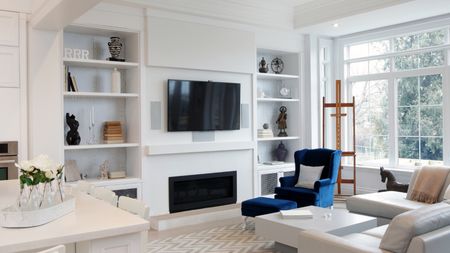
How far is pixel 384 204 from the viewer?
15.0 feet

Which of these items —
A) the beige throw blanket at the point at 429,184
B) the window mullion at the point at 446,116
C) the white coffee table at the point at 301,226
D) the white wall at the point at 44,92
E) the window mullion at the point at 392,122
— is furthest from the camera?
the window mullion at the point at 392,122

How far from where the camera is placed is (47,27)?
14.0 feet

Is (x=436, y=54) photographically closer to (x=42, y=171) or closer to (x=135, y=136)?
(x=135, y=136)

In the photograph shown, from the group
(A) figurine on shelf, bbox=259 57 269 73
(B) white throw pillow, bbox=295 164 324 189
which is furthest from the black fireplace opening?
(A) figurine on shelf, bbox=259 57 269 73

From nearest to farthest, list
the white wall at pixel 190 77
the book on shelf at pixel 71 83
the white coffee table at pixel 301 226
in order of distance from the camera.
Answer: the white coffee table at pixel 301 226 < the book on shelf at pixel 71 83 < the white wall at pixel 190 77

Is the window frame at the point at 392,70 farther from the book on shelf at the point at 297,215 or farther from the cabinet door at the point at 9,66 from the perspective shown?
the cabinet door at the point at 9,66

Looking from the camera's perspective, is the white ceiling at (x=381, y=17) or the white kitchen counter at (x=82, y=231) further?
the white ceiling at (x=381, y=17)

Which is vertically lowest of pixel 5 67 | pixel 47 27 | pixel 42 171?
pixel 42 171

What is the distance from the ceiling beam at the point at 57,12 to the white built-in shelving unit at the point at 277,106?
152 inches

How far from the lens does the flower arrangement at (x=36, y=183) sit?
83.2 inches

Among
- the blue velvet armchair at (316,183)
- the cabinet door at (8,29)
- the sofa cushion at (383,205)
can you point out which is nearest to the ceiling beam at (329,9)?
the blue velvet armchair at (316,183)

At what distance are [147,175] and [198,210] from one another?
903mm

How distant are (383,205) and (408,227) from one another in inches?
86.1

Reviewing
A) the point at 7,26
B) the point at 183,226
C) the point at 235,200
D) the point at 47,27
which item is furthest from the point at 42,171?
the point at 235,200
